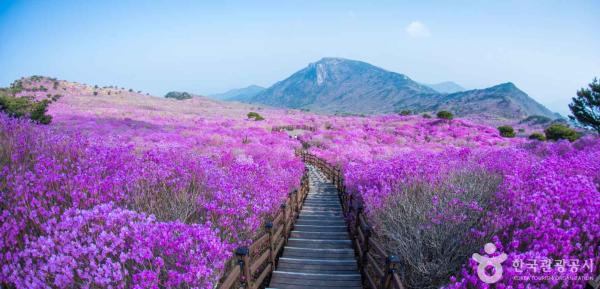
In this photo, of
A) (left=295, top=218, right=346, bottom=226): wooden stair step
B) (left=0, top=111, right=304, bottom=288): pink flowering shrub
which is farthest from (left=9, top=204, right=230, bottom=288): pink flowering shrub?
(left=295, top=218, right=346, bottom=226): wooden stair step

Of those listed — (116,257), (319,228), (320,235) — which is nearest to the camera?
(116,257)

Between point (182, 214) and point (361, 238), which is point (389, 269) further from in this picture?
point (182, 214)

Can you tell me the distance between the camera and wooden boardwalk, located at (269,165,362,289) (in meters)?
5.66

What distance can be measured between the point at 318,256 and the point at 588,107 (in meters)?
28.0

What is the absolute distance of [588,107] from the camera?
76.5ft

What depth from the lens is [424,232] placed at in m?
5.16

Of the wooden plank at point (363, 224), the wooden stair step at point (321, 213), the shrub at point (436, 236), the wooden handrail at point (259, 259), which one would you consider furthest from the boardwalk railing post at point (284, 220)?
the wooden stair step at point (321, 213)

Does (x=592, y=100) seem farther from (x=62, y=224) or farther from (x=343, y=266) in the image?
(x=62, y=224)

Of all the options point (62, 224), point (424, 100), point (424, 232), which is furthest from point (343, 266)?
point (424, 100)

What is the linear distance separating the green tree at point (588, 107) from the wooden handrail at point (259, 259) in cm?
2682

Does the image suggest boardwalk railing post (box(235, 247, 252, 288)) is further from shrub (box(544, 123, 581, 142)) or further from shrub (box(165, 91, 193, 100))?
shrub (box(165, 91, 193, 100))

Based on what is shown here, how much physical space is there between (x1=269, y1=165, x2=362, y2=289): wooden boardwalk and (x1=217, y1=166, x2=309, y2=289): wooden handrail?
0.91 ft

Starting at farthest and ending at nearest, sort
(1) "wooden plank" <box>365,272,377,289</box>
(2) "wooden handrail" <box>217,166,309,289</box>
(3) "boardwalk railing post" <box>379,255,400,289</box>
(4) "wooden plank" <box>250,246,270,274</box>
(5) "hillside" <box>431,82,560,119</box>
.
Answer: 1. (5) "hillside" <box>431,82,560,119</box>
2. (1) "wooden plank" <box>365,272,377,289</box>
3. (4) "wooden plank" <box>250,246,270,274</box>
4. (2) "wooden handrail" <box>217,166,309,289</box>
5. (3) "boardwalk railing post" <box>379,255,400,289</box>

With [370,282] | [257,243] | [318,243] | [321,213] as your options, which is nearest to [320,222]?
[321,213]
